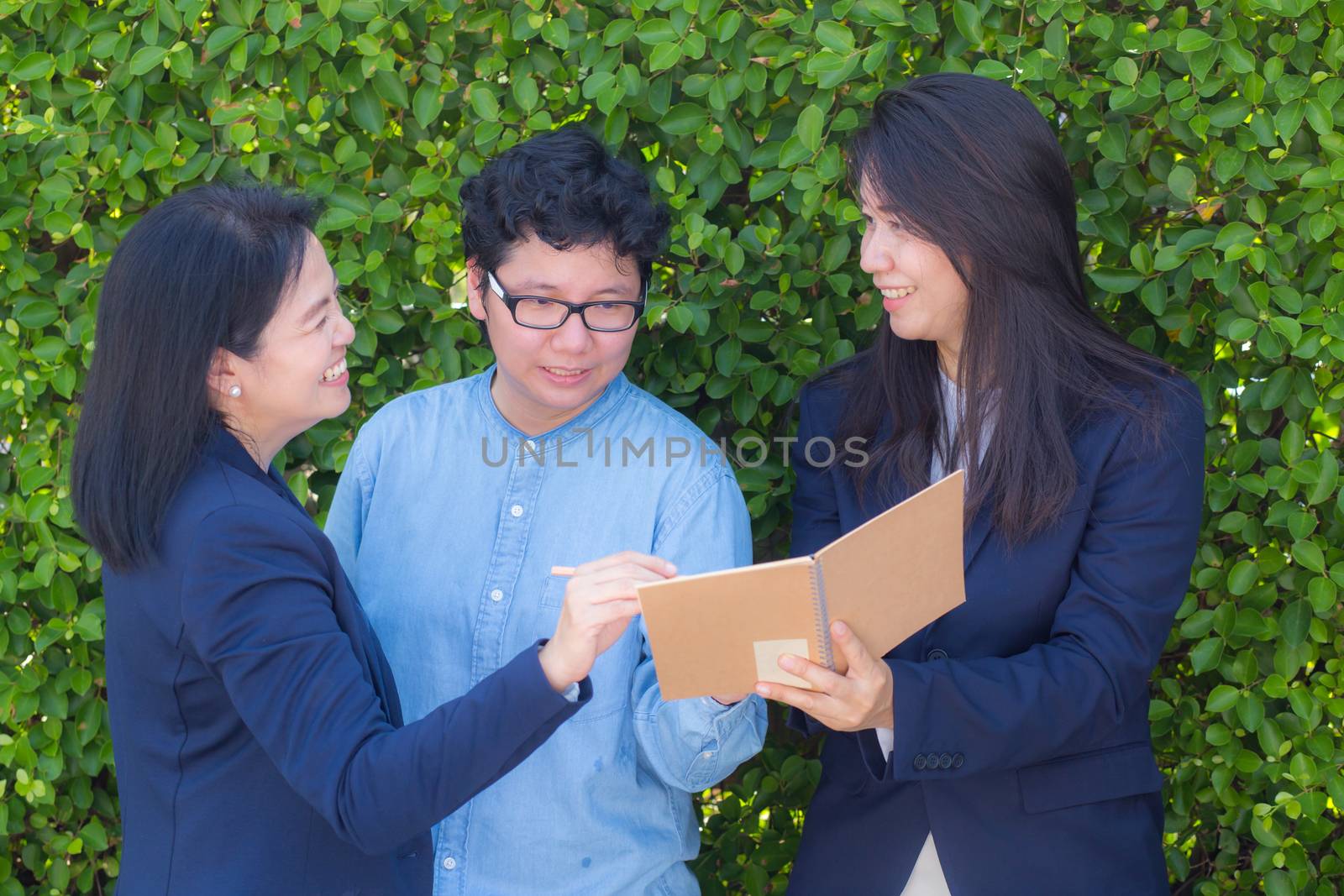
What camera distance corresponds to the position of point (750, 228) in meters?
2.69

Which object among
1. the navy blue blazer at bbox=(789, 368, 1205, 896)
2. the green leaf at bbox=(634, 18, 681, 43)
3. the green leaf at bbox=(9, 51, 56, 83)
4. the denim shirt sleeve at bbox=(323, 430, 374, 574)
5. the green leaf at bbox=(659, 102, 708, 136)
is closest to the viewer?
the navy blue blazer at bbox=(789, 368, 1205, 896)

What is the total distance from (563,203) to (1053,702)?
1.18 metres

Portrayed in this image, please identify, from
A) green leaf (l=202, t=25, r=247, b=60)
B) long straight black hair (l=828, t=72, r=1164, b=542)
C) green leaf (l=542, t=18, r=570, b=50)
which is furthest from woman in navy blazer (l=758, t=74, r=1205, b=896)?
green leaf (l=202, t=25, r=247, b=60)

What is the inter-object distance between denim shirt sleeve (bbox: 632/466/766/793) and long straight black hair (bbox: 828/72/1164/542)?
29 centimetres

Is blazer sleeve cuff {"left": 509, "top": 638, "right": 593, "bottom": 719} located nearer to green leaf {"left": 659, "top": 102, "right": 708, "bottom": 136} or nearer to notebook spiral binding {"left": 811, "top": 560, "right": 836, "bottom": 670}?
notebook spiral binding {"left": 811, "top": 560, "right": 836, "bottom": 670}

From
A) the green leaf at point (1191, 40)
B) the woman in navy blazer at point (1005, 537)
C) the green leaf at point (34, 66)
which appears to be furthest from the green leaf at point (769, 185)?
the green leaf at point (34, 66)

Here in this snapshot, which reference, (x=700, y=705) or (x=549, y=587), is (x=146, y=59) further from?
(x=700, y=705)

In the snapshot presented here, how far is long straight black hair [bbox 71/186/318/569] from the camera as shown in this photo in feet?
5.82

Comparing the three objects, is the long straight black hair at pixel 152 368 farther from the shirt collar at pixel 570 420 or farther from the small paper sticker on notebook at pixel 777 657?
the small paper sticker on notebook at pixel 777 657

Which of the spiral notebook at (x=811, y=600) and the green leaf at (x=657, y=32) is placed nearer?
the spiral notebook at (x=811, y=600)

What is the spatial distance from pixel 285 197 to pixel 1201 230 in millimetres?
1759

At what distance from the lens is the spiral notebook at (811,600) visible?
1715 millimetres

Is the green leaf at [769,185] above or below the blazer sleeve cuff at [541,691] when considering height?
above

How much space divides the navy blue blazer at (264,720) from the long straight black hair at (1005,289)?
905mm
